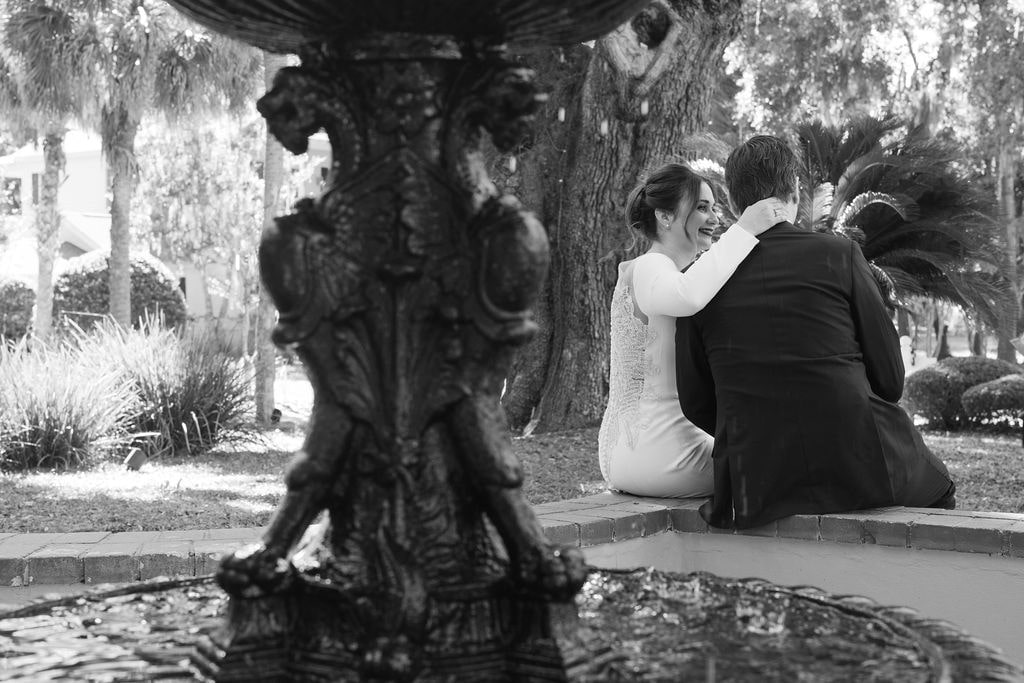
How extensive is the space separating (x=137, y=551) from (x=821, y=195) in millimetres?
9621

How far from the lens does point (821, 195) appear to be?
12.4 meters

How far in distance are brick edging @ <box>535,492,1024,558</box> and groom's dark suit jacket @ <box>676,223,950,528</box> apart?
0.07 meters

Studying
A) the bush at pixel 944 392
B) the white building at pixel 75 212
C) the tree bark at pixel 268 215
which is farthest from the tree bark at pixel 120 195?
the bush at pixel 944 392

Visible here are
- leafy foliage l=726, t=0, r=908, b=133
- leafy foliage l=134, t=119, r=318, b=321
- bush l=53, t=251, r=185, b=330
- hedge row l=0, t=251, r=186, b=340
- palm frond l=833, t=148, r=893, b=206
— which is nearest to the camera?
palm frond l=833, t=148, r=893, b=206

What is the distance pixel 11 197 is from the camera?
155 ft

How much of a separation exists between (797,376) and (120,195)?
676 inches

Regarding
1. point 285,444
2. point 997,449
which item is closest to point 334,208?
point 285,444

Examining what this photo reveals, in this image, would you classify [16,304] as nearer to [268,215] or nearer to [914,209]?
[268,215]

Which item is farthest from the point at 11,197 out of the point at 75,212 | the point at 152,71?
the point at 152,71

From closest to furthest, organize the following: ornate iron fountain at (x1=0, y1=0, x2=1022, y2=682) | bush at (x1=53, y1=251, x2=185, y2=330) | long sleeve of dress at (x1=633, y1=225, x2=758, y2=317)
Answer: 1. ornate iron fountain at (x1=0, y1=0, x2=1022, y2=682)
2. long sleeve of dress at (x1=633, y1=225, x2=758, y2=317)
3. bush at (x1=53, y1=251, x2=185, y2=330)

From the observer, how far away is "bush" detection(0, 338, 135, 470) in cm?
974

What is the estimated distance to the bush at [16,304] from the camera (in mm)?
23828

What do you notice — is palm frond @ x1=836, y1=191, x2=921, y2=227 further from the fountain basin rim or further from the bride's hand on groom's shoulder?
the fountain basin rim

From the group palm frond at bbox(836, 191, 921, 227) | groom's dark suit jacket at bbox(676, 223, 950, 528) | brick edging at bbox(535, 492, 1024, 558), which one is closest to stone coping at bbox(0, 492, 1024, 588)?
brick edging at bbox(535, 492, 1024, 558)
